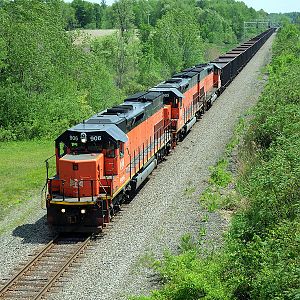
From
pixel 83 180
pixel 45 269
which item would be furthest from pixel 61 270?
pixel 83 180

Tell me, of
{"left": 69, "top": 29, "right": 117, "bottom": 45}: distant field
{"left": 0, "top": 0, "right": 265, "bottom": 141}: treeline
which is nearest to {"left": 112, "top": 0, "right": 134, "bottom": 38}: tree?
{"left": 69, "top": 29, "right": 117, "bottom": 45}: distant field

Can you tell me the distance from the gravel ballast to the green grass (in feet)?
4.46

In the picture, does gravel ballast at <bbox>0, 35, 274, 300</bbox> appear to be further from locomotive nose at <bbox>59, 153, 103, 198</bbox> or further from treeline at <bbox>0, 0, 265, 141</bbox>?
treeline at <bbox>0, 0, 265, 141</bbox>

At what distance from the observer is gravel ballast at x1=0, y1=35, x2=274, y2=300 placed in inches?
508

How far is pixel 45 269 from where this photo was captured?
13852 mm

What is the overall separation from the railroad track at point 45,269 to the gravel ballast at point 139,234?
31 centimetres

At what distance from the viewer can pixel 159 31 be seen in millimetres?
67000

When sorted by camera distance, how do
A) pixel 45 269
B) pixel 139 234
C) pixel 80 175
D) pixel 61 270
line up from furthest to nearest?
pixel 139 234
pixel 80 175
pixel 45 269
pixel 61 270

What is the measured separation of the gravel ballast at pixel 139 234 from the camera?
12.9m

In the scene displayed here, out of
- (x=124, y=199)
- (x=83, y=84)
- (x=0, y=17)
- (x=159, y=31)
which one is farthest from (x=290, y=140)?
(x=159, y=31)

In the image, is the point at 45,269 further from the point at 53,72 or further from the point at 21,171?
the point at 53,72

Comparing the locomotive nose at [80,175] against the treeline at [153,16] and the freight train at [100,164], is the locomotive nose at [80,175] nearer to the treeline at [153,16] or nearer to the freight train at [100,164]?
the freight train at [100,164]

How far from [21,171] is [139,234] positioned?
10841 millimetres

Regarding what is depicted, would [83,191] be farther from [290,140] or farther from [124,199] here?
[290,140]
